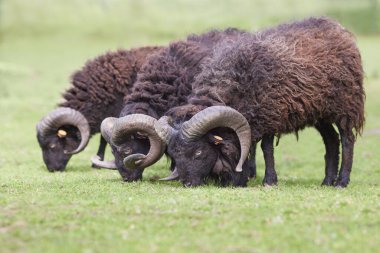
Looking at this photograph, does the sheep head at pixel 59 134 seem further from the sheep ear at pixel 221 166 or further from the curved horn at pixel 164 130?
the sheep ear at pixel 221 166

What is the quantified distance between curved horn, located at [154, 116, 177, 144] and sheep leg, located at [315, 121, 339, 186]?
4.00 meters

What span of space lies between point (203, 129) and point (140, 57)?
692cm

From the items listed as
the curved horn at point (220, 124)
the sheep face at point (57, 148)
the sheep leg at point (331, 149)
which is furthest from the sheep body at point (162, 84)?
the sheep face at point (57, 148)

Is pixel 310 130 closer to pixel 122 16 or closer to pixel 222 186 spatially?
pixel 222 186

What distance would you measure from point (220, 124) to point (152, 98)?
307 cm

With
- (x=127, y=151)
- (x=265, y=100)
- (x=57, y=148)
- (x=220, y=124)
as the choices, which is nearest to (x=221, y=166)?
(x=220, y=124)

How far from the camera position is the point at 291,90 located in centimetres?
1499

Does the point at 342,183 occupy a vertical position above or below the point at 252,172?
above

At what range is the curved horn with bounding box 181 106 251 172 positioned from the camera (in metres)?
14.6

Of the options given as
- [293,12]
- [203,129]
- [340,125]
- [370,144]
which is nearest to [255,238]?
[203,129]

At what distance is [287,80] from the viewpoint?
15031 millimetres

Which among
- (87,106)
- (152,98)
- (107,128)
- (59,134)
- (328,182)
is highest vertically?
(152,98)

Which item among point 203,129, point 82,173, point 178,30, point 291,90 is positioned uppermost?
point 178,30

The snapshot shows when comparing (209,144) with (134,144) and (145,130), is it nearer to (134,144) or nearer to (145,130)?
(145,130)
